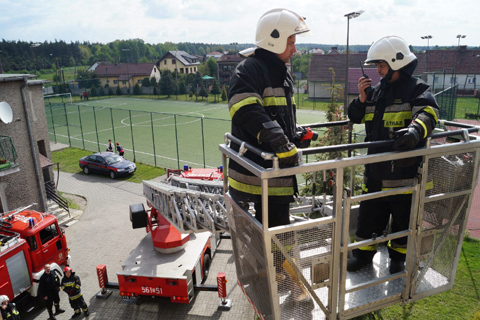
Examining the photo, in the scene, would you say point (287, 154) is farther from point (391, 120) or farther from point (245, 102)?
point (391, 120)

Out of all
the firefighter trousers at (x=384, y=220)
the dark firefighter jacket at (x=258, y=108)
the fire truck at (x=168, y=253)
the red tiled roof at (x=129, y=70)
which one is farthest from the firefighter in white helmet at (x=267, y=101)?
the red tiled roof at (x=129, y=70)

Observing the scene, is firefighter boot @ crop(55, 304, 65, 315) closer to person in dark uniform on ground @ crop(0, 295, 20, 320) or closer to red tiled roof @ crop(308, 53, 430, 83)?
person in dark uniform on ground @ crop(0, 295, 20, 320)

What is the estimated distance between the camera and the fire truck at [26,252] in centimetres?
869

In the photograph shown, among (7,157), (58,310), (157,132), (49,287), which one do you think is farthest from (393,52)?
(157,132)

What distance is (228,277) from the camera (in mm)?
10445

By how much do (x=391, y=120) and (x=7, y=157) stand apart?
12.7 meters

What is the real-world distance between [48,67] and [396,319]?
11115cm

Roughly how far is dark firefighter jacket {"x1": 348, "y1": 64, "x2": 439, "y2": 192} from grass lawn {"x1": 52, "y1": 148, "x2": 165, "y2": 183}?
53.3 ft

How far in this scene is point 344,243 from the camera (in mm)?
3377

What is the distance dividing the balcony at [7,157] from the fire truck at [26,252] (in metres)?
2.45

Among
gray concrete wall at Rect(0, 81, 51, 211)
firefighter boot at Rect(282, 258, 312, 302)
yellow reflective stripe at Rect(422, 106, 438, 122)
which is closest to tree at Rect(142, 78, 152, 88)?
gray concrete wall at Rect(0, 81, 51, 211)

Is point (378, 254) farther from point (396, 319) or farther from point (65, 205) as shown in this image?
point (65, 205)

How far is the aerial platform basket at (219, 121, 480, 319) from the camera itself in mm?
3172

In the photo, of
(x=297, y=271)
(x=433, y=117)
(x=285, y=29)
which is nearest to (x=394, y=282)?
(x=297, y=271)
